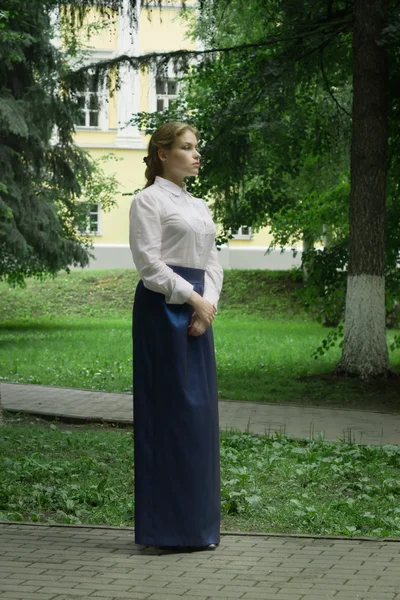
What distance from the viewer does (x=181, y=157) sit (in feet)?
18.1

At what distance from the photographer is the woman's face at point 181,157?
5508 millimetres

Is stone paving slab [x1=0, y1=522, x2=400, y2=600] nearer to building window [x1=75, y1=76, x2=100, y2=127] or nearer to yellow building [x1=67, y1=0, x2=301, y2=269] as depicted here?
building window [x1=75, y1=76, x2=100, y2=127]

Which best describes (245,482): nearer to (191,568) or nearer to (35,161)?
(191,568)

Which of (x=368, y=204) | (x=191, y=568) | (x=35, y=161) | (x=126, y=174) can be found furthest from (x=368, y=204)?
(x=126, y=174)

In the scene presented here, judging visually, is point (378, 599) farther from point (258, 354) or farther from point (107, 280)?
point (107, 280)

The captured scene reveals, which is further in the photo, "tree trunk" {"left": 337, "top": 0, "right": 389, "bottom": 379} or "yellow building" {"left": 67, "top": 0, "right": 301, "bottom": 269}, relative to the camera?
"yellow building" {"left": 67, "top": 0, "right": 301, "bottom": 269}

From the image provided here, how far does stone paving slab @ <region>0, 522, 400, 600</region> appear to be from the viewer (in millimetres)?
4609

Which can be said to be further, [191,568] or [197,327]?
[197,327]

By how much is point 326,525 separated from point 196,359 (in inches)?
53.2

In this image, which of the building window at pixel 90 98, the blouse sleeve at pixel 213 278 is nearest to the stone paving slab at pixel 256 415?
the building window at pixel 90 98

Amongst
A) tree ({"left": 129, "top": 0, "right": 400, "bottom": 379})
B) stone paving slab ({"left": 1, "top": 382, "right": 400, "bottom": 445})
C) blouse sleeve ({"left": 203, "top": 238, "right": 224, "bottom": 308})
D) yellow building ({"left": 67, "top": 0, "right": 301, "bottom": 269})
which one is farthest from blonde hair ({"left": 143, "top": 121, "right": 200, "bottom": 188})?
yellow building ({"left": 67, "top": 0, "right": 301, "bottom": 269})

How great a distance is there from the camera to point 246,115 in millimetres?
15969

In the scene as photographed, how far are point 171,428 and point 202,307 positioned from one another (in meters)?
0.58

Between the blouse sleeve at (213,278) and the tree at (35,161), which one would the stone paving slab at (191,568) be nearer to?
the blouse sleeve at (213,278)
